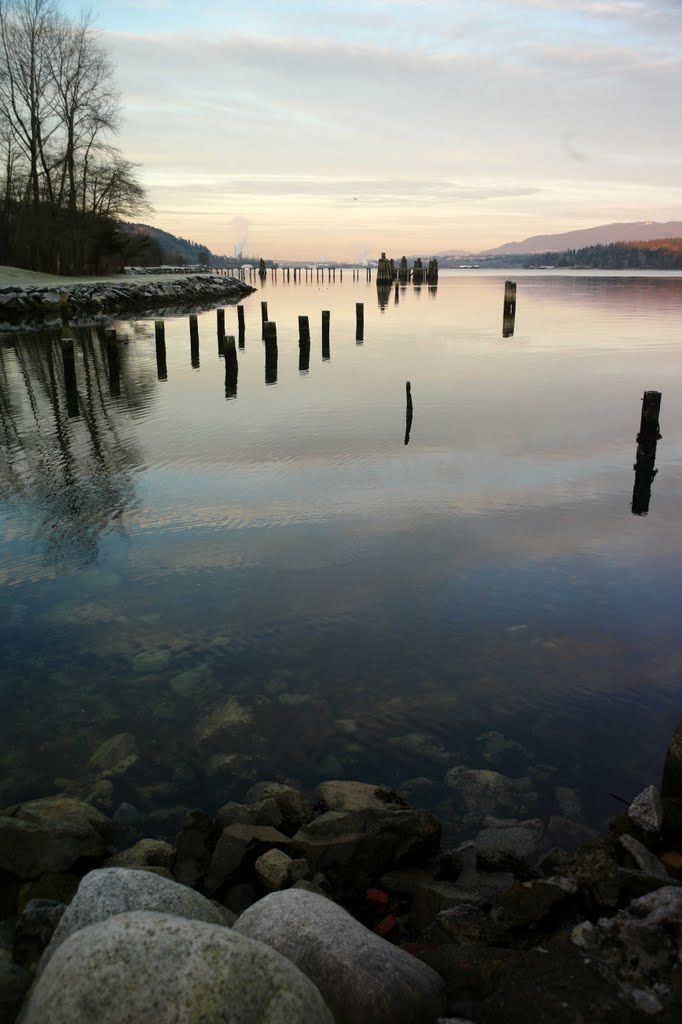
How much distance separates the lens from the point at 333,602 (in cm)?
823

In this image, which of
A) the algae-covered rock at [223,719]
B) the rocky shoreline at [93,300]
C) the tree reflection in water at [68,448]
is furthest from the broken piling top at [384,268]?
the algae-covered rock at [223,719]

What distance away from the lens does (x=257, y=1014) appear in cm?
226

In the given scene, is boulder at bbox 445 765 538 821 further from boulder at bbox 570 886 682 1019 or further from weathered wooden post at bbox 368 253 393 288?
weathered wooden post at bbox 368 253 393 288

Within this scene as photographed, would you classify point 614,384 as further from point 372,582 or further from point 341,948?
point 341,948

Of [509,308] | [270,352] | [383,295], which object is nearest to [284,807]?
[270,352]

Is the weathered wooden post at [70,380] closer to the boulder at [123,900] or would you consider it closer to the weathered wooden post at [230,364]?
the weathered wooden post at [230,364]

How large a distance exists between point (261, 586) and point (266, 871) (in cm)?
457

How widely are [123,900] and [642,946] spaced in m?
2.21

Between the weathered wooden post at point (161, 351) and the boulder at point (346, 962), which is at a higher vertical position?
the weathered wooden post at point (161, 351)

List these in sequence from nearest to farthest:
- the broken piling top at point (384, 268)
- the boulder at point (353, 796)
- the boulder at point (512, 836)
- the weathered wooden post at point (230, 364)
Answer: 1. the boulder at point (512, 836)
2. the boulder at point (353, 796)
3. the weathered wooden post at point (230, 364)
4. the broken piling top at point (384, 268)

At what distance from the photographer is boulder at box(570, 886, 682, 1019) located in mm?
2871

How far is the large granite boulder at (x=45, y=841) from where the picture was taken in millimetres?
4336

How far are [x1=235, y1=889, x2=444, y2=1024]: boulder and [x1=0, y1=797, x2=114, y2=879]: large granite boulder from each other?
5.40 ft

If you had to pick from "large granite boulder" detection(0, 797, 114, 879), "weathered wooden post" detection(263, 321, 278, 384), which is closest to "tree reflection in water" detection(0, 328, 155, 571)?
"weathered wooden post" detection(263, 321, 278, 384)
